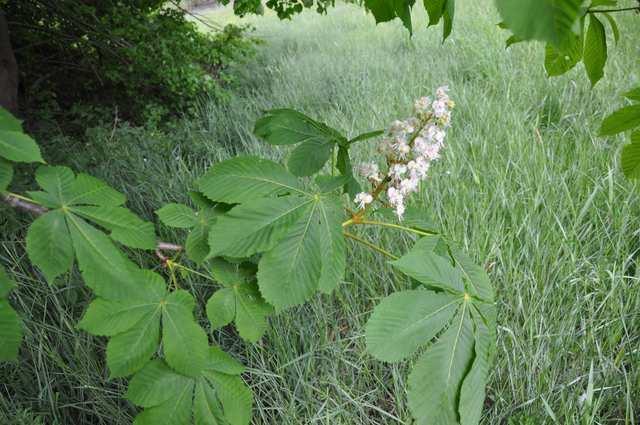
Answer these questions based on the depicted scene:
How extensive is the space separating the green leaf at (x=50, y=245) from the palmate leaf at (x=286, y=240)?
0.62ft

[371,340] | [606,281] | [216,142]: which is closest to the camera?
[371,340]

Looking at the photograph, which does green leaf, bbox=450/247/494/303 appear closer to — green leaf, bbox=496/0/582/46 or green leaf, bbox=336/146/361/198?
green leaf, bbox=336/146/361/198

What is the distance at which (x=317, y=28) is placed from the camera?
6.48 metres

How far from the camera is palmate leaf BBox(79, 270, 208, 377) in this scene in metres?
0.69

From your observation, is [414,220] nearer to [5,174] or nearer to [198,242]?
[198,242]

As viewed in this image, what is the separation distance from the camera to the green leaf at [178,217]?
0.75 meters

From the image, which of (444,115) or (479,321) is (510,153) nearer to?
(444,115)

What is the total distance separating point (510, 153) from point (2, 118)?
1.73 metres

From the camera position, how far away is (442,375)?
1.85 ft

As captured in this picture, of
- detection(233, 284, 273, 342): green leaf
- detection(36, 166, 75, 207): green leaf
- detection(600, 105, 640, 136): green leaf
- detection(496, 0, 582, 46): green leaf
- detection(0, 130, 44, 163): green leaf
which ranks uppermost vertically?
detection(496, 0, 582, 46): green leaf

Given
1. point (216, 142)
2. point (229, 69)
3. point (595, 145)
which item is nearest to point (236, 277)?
point (595, 145)

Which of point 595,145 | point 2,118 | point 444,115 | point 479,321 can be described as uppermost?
point 2,118

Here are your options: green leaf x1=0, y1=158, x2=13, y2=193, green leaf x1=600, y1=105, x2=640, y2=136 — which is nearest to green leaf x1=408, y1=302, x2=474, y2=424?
green leaf x1=600, y1=105, x2=640, y2=136

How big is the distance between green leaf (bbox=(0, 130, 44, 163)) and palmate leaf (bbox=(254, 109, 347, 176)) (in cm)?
36
